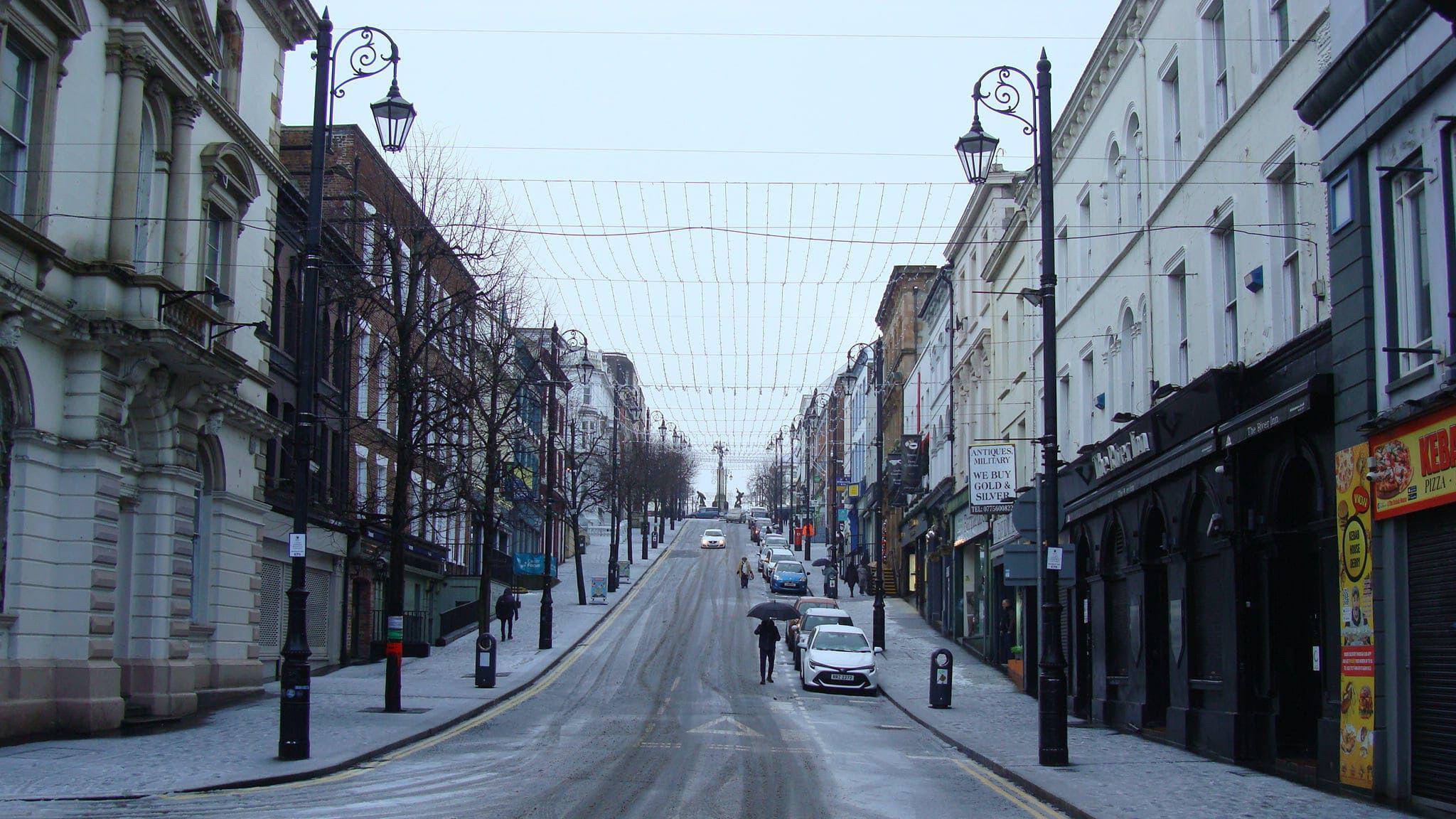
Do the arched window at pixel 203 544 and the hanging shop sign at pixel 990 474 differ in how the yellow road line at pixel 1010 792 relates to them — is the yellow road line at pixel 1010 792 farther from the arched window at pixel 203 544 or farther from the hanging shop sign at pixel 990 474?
the arched window at pixel 203 544

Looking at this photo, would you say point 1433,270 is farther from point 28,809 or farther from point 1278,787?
point 28,809

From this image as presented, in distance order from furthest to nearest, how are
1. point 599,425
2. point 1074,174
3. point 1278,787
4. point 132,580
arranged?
point 599,425, point 1074,174, point 132,580, point 1278,787

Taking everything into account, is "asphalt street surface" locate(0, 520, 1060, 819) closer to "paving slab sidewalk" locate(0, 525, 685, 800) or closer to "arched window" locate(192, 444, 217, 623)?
"paving slab sidewalk" locate(0, 525, 685, 800)

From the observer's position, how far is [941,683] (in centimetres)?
2909

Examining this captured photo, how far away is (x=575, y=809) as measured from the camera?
43.9 feet

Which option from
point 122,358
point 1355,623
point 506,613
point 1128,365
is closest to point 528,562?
point 506,613

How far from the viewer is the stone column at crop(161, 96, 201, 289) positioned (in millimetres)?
23734

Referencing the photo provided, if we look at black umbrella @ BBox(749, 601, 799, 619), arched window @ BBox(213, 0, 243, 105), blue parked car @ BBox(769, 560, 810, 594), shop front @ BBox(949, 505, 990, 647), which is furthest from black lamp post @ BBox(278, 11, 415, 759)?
blue parked car @ BBox(769, 560, 810, 594)

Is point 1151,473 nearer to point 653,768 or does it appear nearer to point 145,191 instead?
point 653,768

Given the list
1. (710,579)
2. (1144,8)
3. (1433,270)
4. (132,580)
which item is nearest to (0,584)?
(132,580)

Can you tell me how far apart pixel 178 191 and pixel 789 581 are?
44.0 metres

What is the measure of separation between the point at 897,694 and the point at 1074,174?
12.9 m

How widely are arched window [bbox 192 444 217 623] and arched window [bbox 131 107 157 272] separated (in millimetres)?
4717

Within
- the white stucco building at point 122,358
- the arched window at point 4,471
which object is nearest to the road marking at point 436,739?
the white stucco building at point 122,358
